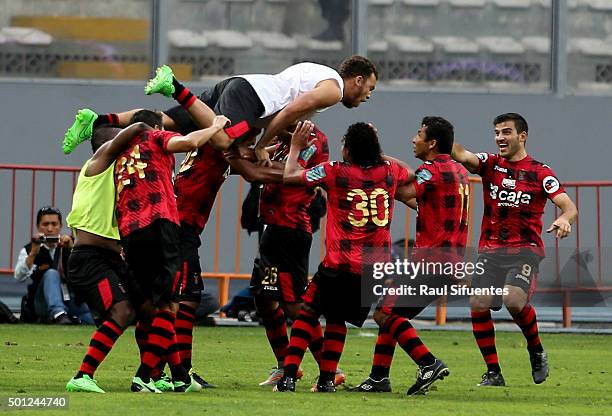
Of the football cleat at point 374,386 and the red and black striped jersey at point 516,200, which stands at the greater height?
the red and black striped jersey at point 516,200

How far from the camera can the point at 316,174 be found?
33.8ft

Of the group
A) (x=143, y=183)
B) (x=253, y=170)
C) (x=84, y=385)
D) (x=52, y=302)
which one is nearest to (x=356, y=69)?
(x=253, y=170)

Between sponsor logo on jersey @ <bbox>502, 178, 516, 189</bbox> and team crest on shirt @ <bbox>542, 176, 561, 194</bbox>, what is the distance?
0.70 ft

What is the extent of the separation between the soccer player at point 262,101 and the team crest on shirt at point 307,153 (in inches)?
15.3

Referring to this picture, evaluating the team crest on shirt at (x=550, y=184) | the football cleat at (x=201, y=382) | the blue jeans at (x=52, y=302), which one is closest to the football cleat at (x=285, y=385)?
the football cleat at (x=201, y=382)

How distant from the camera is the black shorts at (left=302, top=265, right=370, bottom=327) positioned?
10258mm

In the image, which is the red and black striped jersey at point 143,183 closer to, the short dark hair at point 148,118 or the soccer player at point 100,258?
the soccer player at point 100,258

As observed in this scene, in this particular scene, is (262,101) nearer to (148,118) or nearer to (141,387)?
(148,118)

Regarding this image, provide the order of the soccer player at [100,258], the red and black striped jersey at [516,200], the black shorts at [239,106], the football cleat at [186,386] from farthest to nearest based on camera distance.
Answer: the red and black striped jersey at [516,200] → the black shorts at [239,106] → the football cleat at [186,386] → the soccer player at [100,258]

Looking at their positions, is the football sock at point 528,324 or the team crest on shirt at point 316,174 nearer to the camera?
the team crest on shirt at point 316,174

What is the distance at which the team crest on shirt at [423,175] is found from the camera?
35.8 ft

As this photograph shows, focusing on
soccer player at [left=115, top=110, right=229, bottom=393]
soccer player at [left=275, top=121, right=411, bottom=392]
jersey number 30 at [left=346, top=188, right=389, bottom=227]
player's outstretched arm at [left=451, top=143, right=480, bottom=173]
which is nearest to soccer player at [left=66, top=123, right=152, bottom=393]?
soccer player at [left=115, top=110, right=229, bottom=393]

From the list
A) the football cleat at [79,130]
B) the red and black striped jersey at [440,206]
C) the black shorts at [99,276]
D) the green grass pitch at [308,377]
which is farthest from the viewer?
the red and black striped jersey at [440,206]

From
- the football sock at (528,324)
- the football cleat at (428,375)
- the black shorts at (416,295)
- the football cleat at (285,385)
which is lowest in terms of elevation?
the football cleat at (285,385)
